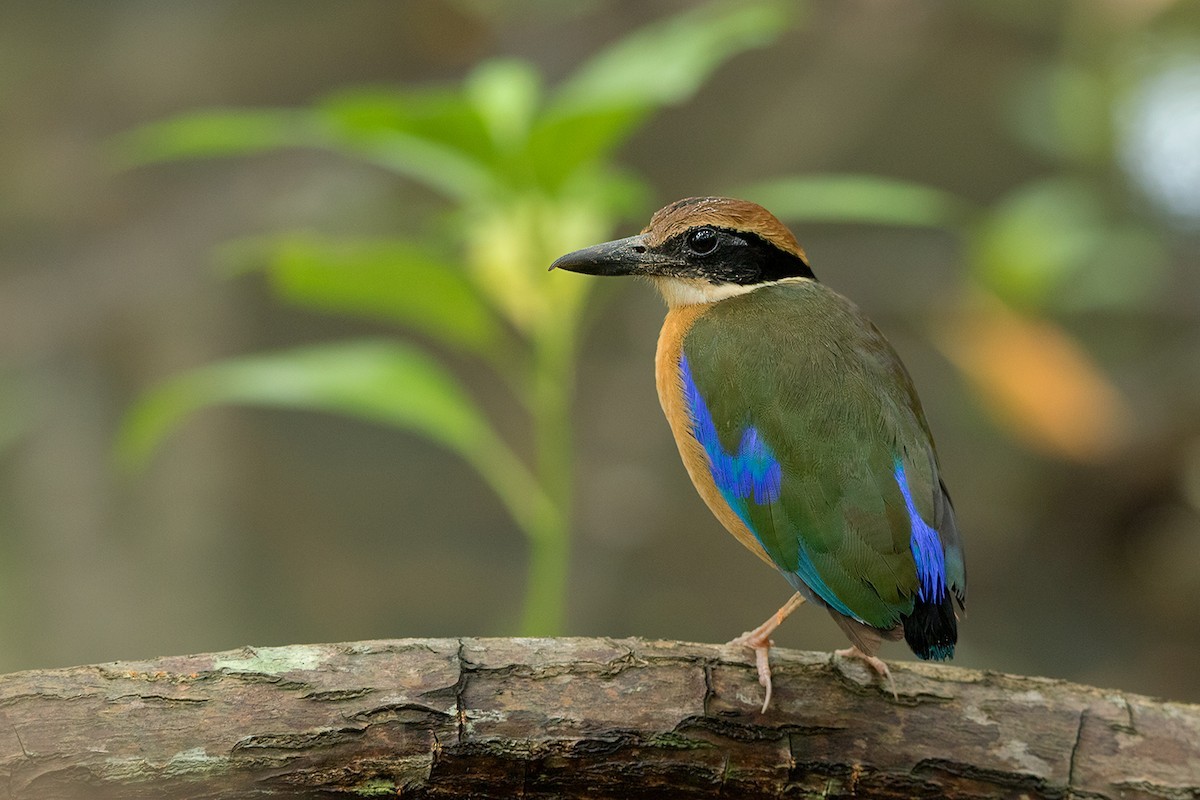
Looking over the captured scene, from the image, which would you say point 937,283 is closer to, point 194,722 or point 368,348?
point 368,348

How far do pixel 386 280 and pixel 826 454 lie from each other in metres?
1.27

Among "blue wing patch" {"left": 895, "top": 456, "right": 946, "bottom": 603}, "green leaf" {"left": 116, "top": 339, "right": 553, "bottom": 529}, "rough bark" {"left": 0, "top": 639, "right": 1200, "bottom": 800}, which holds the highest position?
"green leaf" {"left": 116, "top": 339, "right": 553, "bottom": 529}

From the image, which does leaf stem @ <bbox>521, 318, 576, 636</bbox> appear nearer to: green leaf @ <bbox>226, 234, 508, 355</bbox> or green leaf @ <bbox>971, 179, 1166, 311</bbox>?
green leaf @ <bbox>226, 234, 508, 355</bbox>

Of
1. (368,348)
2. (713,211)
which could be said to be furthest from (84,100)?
(713,211)

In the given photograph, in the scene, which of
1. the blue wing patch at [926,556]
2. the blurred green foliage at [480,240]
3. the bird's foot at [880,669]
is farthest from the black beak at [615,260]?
the bird's foot at [880,669]

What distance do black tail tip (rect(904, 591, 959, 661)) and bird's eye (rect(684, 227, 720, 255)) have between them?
117 centimetres

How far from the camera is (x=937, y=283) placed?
7.84 meters

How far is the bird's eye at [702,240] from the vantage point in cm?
341

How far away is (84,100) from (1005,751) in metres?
7.07

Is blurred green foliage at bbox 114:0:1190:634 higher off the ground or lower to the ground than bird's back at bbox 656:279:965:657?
higher

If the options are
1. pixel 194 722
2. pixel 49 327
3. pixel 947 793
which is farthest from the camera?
pixel 49 327

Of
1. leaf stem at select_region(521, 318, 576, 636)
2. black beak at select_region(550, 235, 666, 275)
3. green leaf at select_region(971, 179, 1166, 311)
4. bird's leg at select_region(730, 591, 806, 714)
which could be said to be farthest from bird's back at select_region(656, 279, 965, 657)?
green leaf at select_region(971, 179, 1166, 311)

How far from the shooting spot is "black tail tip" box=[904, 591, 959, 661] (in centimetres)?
273

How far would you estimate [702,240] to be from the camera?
3.42 meters
